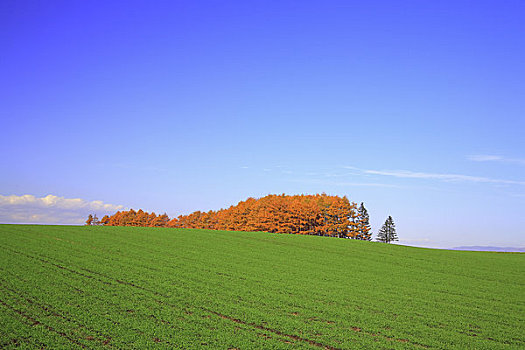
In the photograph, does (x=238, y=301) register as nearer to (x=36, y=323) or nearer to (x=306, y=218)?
(x=36, y=323)

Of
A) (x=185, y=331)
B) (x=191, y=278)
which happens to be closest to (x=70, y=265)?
(x=191, y=278)

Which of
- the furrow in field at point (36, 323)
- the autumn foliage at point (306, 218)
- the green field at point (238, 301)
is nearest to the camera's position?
the furrow in field at point (36, 323)

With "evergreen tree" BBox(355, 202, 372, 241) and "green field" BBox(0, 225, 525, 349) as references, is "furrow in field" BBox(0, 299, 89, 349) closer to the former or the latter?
"green field" BBox(0, 225, 525, 349)

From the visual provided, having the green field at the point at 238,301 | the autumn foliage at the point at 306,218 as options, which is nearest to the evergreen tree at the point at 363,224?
the autumn foliage at the point at 306,218

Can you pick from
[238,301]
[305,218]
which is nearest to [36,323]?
[238,301]

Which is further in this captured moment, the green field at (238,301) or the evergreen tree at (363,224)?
the evergreen tree at (363,224)

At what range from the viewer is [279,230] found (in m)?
87.7

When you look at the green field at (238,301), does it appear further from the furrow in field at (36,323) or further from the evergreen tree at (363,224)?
the evergreen tree at (363,224)

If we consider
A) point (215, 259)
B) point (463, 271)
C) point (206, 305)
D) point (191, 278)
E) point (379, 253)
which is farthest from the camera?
point (379, 253)

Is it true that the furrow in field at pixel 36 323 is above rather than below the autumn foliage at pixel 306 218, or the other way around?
below

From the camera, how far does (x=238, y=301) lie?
55.5 ft

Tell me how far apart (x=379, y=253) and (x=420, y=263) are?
6.03 m

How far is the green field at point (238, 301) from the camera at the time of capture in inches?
484

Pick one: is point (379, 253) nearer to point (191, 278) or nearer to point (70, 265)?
point (191, 278)
